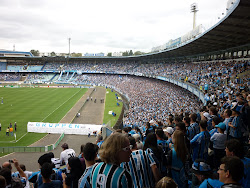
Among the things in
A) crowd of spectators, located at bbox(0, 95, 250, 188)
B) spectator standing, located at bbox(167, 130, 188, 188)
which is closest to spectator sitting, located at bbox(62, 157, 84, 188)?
crowd of spectators, located at bbox(0, 95, 250, 188)

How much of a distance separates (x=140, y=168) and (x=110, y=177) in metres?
1.01

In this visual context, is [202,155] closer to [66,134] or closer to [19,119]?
[66,134]

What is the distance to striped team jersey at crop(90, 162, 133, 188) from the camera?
235 centimetres

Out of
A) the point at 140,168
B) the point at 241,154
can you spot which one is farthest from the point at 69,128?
the point at 241,154

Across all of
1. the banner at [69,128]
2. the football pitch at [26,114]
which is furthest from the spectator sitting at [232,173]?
the football pitch at [26,114]

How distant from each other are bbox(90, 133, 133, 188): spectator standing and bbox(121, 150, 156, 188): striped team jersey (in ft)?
2.48

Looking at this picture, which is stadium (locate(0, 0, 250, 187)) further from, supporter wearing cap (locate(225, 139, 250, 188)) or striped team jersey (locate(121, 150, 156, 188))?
striped team jersey (locate(121, 150, 156, 188))

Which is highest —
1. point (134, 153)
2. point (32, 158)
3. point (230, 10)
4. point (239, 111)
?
point (230, 10)

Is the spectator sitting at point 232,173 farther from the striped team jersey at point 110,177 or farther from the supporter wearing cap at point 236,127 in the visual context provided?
the supporter wearing cap at point 236,127

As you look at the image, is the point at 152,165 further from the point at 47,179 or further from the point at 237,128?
the point at 237,128

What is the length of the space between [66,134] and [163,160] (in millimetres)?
19995

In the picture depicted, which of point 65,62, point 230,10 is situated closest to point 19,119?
point 230,10

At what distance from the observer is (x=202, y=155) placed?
5078 mm

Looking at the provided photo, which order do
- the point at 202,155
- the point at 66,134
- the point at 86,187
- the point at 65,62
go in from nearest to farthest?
the point at 86,187
the point at 202,155
the point at 66,134
the point at 65,62
